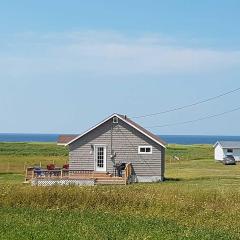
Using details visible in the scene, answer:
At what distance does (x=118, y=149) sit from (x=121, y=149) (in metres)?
0.22

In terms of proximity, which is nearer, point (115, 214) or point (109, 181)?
point (115, 214)

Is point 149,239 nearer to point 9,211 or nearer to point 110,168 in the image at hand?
point 9,211

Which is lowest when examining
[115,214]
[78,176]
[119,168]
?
[115,214]

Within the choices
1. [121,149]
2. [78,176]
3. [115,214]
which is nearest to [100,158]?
[121,149]

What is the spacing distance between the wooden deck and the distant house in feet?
3.75

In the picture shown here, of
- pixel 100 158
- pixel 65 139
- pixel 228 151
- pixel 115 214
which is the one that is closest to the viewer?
pixel 115 214

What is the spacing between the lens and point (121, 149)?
4722cm

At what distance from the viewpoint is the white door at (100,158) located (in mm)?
47250

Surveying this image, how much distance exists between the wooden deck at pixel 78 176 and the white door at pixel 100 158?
3.24 ft

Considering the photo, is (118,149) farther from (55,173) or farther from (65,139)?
(55,173)

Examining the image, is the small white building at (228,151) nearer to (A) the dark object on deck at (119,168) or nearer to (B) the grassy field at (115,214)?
(A) the dark object on deck at (119,168)

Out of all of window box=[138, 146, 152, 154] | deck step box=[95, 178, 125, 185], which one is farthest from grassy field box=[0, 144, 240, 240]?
window box=[138, 146, 152, 154]

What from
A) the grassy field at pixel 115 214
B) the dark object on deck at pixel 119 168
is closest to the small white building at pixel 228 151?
the dark object on deck at pixel 119 168

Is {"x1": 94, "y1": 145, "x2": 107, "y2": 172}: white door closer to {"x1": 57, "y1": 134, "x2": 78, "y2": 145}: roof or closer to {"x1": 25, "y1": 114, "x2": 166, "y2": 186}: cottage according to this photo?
{"x1": 25, "y1": 114, "x2": 166, "y2": 186}: cottage
